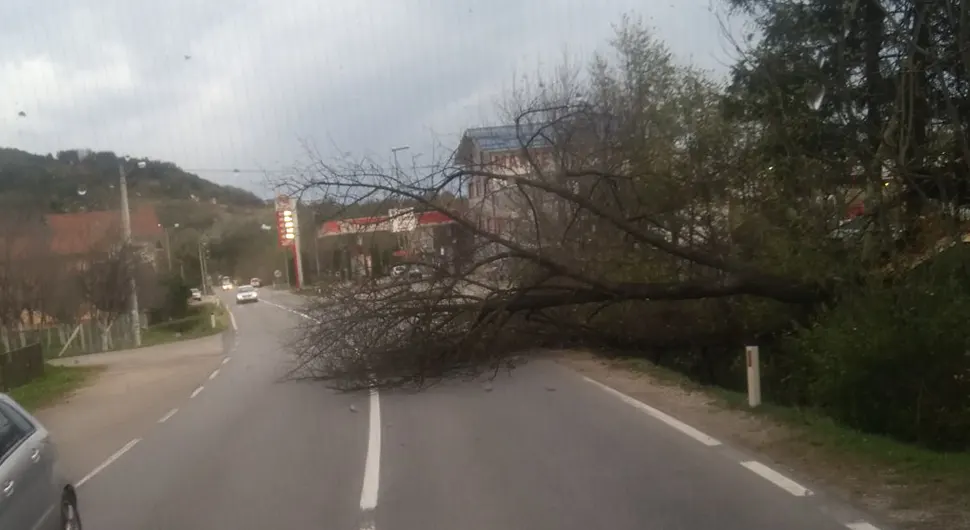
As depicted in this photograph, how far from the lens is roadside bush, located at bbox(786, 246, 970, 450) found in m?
11.3

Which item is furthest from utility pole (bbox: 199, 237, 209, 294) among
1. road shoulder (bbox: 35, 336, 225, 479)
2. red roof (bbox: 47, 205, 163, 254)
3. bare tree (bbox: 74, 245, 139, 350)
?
road shoulder (bbox: 35, 336, 225, 479)

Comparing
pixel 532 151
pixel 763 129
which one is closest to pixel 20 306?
pixel 532 151

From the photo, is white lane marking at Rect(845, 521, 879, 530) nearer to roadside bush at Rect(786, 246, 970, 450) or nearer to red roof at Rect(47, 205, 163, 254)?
roadside bush at Rect(786, 246, 970, 450)

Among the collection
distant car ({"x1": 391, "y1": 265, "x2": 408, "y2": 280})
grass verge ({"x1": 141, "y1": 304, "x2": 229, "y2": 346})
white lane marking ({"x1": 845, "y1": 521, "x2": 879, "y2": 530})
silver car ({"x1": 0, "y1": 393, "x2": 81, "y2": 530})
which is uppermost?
distant car ({"x1": 391, "y1": 265, "x2": 408, "y2": 280})

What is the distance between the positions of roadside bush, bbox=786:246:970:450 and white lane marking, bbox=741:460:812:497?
10.1 feet

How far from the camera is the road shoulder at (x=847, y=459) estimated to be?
7.26 metres

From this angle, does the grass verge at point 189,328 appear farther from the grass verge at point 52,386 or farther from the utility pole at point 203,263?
the utility pole at point 203,263

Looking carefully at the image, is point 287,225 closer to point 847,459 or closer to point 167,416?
point 167,416

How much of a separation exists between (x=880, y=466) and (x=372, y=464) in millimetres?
4976

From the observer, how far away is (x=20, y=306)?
37500 mm

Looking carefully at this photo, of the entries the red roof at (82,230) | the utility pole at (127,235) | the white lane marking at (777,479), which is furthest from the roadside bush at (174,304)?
the white lane marking at (777,479)

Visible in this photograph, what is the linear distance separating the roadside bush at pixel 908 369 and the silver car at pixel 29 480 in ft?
28.2

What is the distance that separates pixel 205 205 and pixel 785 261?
61602mm

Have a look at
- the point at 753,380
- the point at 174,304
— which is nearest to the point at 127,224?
the point at 174,304
